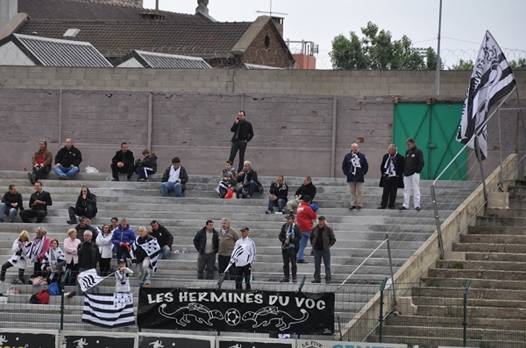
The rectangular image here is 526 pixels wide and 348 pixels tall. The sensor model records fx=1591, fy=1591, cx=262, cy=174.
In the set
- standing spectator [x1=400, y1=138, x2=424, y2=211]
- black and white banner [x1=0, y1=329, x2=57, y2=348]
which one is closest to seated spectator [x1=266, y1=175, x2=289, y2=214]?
standing spectator [x1=400, y1=138, x2=424, y2=211]

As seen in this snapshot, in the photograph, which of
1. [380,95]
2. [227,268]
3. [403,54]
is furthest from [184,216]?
[403,54]

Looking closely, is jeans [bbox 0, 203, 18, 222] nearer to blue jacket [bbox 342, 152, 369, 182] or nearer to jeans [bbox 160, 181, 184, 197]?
jeans [bbox 160, 181, 184, 197]

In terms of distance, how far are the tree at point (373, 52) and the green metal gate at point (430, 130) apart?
A: 145 feet

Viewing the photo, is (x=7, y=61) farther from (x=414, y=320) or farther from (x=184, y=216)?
(x=414, y=320)

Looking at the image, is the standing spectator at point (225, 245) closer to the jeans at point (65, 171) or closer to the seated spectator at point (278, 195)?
the seated spectator at point (278, 195)

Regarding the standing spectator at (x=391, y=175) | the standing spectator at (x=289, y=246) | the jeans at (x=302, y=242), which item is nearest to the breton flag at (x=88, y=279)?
the standing spectator at (x=289, y=246)

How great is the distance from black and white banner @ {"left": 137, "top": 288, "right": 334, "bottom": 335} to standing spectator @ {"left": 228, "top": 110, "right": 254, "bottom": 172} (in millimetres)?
8714

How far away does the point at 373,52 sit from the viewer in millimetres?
87125

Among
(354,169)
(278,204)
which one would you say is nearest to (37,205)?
(278,204)

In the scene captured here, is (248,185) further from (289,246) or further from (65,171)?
(289,246)

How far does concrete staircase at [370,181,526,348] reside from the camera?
2689 cm

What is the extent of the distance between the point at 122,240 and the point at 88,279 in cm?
152

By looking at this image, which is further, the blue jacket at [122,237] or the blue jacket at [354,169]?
the blue jacket at [354,169]

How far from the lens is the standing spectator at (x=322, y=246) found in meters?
29.3
